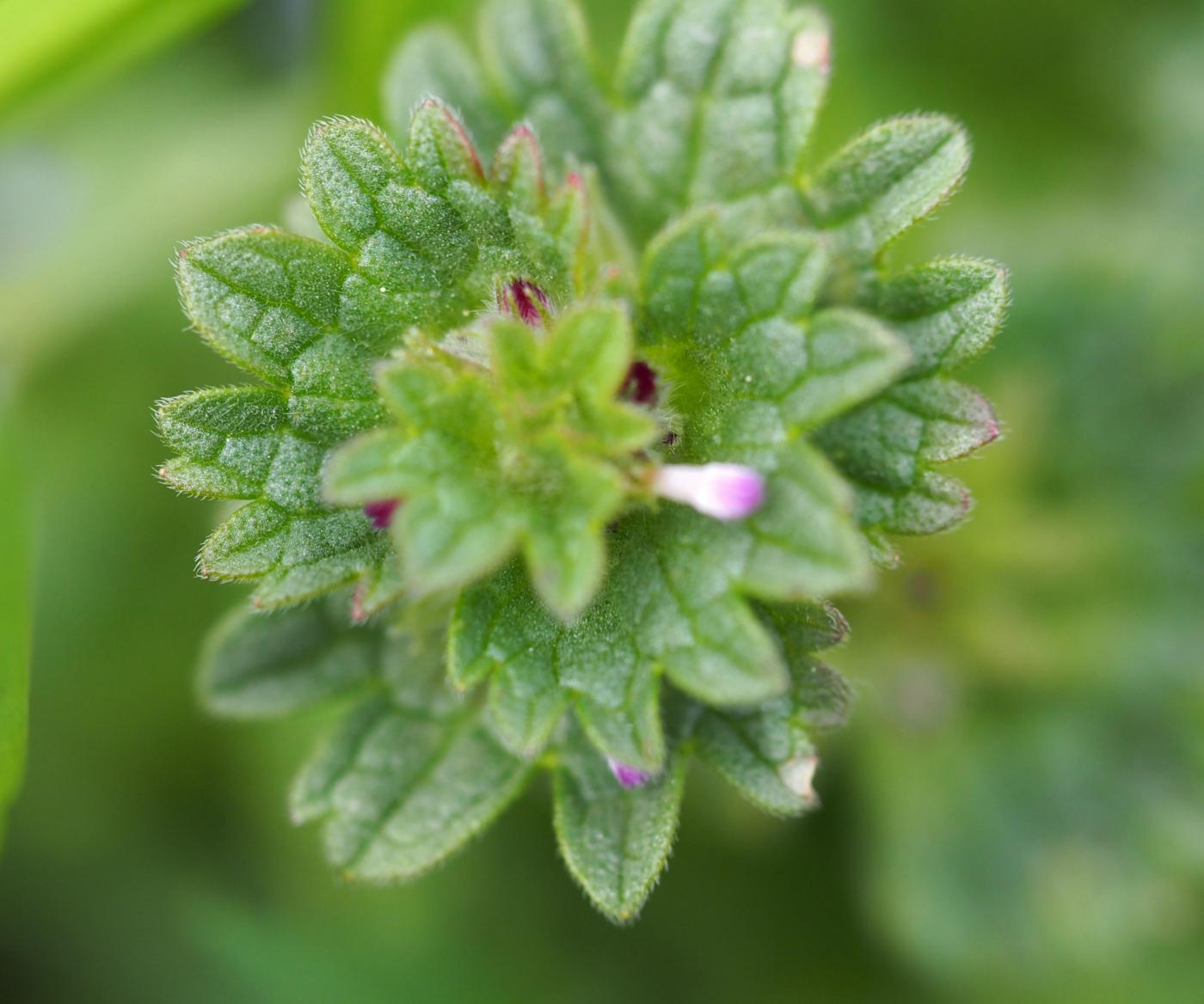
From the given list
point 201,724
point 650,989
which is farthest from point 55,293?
point 650,989

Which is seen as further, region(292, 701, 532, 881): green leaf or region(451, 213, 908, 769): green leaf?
region(292, 701, 532, 881): green leaf

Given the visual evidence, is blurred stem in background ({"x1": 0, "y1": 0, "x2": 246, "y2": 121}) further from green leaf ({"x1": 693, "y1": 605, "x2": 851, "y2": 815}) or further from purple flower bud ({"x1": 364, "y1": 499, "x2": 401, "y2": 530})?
green leaf ({"x1": 693, "y1": 605, "x2": 851, "y2": 815})

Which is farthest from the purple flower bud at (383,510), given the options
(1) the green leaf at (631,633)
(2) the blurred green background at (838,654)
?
(2) the blurred green background at (838,654)

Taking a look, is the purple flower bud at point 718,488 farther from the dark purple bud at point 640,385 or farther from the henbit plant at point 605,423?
the dark purple bud at point 640,385

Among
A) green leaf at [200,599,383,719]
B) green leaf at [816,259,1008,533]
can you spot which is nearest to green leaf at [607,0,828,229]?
green leaf at [816,259,1008,533]

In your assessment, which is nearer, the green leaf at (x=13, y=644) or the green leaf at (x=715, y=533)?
the green leaf at (x=715, y=533)

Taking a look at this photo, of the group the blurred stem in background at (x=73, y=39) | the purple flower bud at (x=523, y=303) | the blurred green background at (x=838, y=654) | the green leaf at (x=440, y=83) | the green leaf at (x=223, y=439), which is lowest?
the blurred green background at (x=838, y=654)
